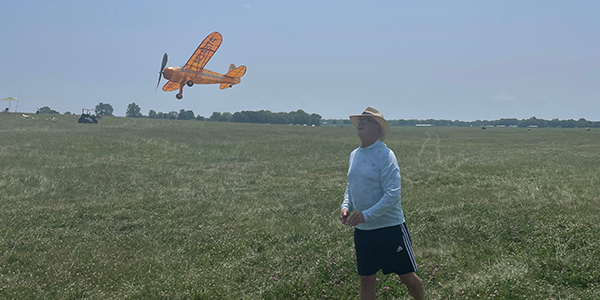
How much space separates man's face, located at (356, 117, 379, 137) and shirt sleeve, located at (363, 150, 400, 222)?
334 mm

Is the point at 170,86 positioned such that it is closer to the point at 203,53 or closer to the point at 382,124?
the point at 203,53

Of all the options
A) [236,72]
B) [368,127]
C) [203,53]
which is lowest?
[368,127]

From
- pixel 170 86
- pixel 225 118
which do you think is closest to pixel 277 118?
pixel 225 118

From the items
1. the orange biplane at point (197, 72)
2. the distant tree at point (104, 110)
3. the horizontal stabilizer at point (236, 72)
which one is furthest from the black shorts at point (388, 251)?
the distant tree at point (104, 110)

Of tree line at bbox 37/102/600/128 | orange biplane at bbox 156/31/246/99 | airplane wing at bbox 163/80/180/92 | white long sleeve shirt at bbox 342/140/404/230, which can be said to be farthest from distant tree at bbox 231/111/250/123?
white long sleeve shirt at bbox 342/140/404/230

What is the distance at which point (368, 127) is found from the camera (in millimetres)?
4020

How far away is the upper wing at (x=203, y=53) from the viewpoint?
8258 millimetres

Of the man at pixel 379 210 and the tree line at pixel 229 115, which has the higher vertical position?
the tree line at pixel 229 115

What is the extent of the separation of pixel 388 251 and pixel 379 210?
505 mm

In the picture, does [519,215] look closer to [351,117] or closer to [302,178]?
[351,117]

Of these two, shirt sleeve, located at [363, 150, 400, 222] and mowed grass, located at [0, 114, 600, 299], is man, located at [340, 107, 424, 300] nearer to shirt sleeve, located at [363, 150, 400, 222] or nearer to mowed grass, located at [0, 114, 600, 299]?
shirt sleeve, located at [363, 150, 400, 222]

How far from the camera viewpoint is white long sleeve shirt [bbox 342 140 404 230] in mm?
3797

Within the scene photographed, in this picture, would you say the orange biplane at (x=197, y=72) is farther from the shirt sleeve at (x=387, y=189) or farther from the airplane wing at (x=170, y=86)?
the shirt sleeve at (x=387, y=189)

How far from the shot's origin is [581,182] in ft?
48.6
